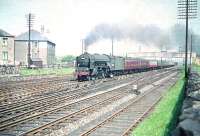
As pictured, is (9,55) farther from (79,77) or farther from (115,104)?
(115,104)

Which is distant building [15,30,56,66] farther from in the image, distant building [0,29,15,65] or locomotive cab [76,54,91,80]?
locomotive cab [76,54,91,80]

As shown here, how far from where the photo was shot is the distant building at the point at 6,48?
7375 cm

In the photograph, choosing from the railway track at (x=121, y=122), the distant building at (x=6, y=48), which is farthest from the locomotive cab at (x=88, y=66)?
the distant building at (x=6, y=48)

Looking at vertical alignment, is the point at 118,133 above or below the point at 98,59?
below

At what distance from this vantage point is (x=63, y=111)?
61.5 ft

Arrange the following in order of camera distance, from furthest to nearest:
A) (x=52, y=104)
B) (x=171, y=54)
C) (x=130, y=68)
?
(x=171, y=54), (x=130, y=68), (x=52, y=104)

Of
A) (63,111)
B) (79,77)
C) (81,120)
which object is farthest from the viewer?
(79,77)

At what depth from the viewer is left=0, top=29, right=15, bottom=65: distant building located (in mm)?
73750

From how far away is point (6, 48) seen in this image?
7438 centimetres

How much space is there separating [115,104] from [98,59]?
68.5 ft

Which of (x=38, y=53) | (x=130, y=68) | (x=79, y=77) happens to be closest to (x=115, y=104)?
(x=79, y=77)

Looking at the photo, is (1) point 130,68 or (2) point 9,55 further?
(2) point 9,55

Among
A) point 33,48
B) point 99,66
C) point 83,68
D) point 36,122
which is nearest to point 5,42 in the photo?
point 33,48

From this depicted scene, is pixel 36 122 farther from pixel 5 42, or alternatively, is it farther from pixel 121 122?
pixel 5 42
